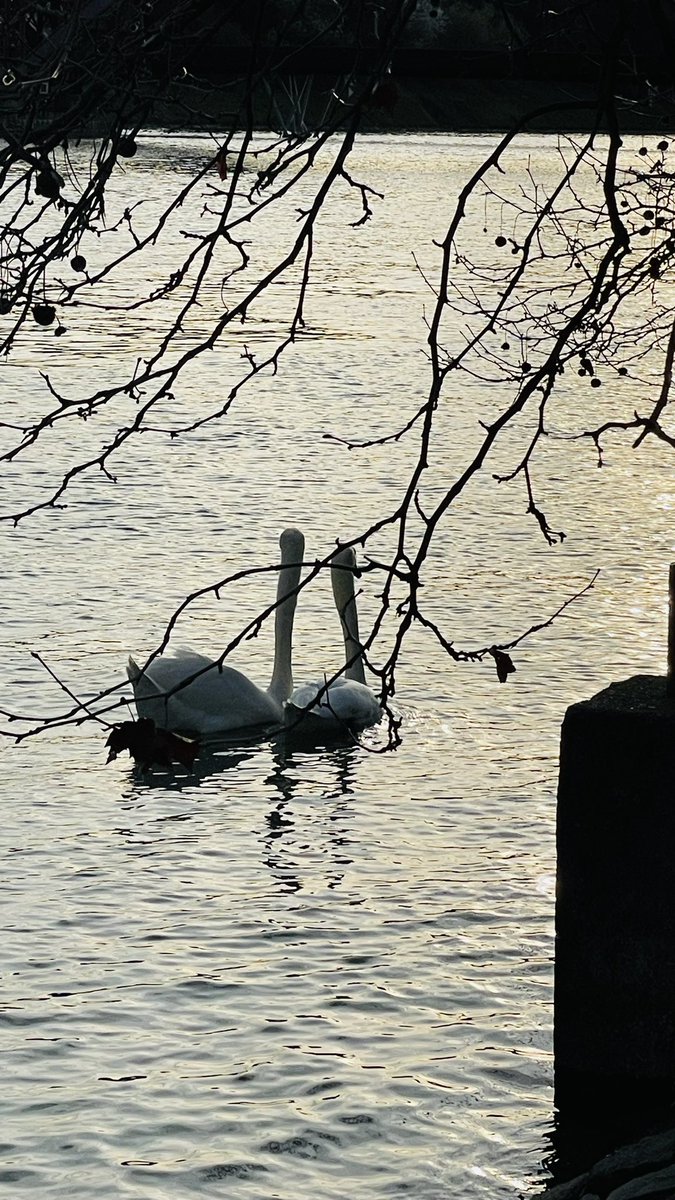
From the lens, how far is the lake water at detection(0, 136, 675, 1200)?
5.73 meters

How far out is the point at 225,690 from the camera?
991 centimetres

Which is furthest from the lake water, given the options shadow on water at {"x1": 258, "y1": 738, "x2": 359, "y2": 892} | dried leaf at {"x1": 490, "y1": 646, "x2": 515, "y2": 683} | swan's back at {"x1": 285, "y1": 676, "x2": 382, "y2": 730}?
dried leaf at {"x1": 490, "y1": 646, "x2": 515, "y2": 683}

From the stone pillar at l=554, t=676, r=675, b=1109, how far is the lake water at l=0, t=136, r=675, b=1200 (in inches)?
13.9

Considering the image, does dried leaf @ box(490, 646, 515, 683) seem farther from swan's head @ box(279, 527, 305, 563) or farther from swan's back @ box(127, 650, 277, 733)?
swan's head @ box(279, 527, 305, 563)

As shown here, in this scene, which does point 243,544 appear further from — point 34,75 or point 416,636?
point 34,75

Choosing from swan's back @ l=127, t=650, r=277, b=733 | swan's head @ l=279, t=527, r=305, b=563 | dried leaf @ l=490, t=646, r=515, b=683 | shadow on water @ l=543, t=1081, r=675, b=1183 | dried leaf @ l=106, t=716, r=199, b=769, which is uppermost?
dried leaf @ l=490, t=646, r=515, b=683

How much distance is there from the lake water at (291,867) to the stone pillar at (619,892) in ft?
1.16

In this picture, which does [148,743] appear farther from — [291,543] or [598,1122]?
[291,543]

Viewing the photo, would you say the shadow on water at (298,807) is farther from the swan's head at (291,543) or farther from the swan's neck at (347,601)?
the swan's head at (291,543)

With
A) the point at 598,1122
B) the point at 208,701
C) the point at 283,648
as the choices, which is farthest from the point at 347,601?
the point at 598,1122

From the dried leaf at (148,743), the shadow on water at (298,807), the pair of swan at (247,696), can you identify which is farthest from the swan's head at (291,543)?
the dried leaf at (148,743)

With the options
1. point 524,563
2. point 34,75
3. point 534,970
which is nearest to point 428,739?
point 534,970

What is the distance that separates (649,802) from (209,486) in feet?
32.6

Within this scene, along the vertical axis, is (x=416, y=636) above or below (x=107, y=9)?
below
